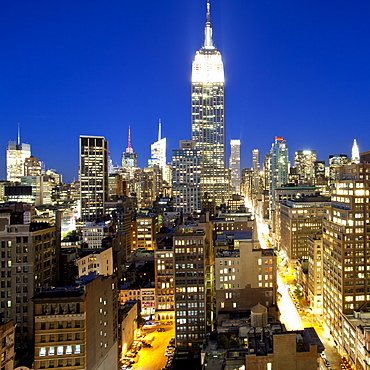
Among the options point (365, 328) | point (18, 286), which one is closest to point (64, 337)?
point (18, 286)

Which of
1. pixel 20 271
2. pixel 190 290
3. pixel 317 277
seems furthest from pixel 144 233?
pixel 20 271

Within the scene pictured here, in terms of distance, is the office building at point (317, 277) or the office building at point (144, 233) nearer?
the office building at point (317, 277)

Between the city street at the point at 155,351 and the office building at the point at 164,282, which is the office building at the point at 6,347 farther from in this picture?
the office building at the point at 164,282

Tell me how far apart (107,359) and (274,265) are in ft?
106

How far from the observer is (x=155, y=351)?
69.0m

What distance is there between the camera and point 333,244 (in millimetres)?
76375

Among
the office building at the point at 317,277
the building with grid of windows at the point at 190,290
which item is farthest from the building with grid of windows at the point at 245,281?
the office building at the point at 317,277

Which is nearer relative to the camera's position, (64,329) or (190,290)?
(64,329)

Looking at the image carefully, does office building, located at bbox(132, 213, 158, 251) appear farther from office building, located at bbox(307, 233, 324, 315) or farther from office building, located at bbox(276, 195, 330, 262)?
office building, located at bbox(307, 233, 324, 315)

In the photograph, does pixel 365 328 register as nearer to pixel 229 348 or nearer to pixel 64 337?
pixel 229 348

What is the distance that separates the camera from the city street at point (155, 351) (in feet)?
208

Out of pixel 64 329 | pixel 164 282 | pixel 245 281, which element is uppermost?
pixel 64 329

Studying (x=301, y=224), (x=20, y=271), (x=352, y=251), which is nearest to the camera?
(x=20, y=271)

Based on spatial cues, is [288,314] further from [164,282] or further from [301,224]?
[301,224]
